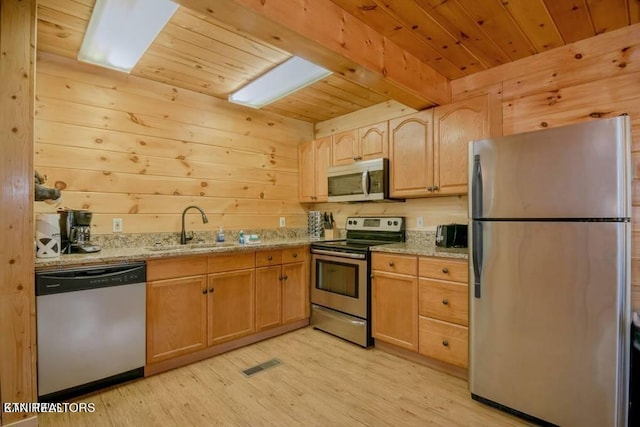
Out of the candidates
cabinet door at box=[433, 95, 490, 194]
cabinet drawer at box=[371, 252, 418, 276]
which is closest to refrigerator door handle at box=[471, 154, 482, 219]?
cabinet door at box=[433, 95, 490, 194]

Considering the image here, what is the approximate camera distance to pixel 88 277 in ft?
6.86

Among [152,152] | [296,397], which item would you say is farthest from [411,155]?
[152,152]

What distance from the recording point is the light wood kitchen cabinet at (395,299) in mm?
2623

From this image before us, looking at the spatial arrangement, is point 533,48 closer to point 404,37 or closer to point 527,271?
point 404,37

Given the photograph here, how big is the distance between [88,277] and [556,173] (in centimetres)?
286

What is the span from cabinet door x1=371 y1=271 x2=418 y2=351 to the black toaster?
17.6 inches

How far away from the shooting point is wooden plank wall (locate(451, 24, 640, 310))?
6.96ft

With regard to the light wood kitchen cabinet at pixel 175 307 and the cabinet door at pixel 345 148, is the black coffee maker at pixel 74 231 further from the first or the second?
the cabinet door at pixel 345 148

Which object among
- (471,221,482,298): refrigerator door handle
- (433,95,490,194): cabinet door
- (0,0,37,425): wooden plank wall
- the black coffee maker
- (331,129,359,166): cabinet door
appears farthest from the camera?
(331,129,359,166): cabinet door

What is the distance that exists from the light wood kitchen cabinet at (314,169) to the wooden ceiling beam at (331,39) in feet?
4.28

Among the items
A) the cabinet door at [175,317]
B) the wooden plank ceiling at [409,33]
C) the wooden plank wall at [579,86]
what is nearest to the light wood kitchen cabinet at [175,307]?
the cabinet door at [175,317]

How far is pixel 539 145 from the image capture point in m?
1.84

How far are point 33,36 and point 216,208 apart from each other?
190 centimetres

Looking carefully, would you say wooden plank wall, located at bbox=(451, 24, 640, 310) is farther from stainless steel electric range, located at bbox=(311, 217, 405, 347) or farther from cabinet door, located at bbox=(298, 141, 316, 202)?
cabinet door, located at bbox=(298, 141, 316, 202)
